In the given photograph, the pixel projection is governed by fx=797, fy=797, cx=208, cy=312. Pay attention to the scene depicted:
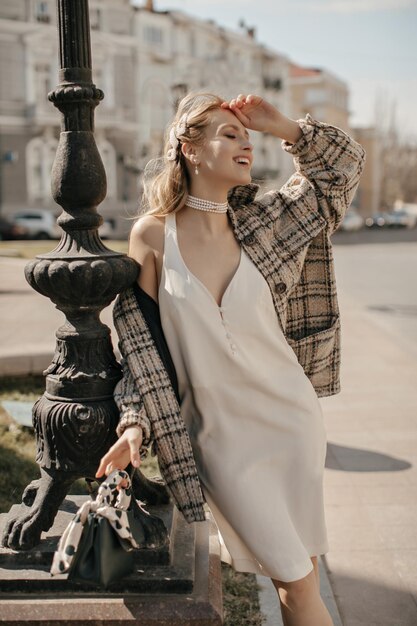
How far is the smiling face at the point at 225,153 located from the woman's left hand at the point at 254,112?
25 mm

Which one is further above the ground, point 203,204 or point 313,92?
point 313,92

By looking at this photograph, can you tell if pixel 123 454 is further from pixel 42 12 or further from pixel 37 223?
pixel 42 12

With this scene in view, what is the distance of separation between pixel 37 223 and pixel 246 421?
99.6 ft

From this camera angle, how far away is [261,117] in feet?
8.57

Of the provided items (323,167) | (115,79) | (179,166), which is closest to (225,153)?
(179,166)

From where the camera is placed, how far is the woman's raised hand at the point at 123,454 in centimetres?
223

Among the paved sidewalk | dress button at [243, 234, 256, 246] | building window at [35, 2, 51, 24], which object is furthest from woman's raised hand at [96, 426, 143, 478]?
building window at [35, 2, 51, 24]

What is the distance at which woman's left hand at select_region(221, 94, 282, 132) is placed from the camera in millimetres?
2523

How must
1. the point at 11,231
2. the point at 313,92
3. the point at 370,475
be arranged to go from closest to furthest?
the point at 370,475 < the point at 11,231 < the point at 313,92

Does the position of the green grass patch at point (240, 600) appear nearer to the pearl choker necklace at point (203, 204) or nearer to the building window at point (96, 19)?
the pearl choker necklace at point (203, 204)

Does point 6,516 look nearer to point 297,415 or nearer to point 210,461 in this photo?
point 210,461

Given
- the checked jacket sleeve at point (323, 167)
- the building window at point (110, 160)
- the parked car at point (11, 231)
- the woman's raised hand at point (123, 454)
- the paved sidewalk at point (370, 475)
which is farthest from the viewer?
the building window at point (110, 160)

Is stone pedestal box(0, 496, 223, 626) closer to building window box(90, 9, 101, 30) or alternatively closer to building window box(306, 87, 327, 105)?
building window box(90, 9, 101, 30)

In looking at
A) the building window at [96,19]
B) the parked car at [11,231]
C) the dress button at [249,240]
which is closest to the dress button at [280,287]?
the dress button at [249,240]
